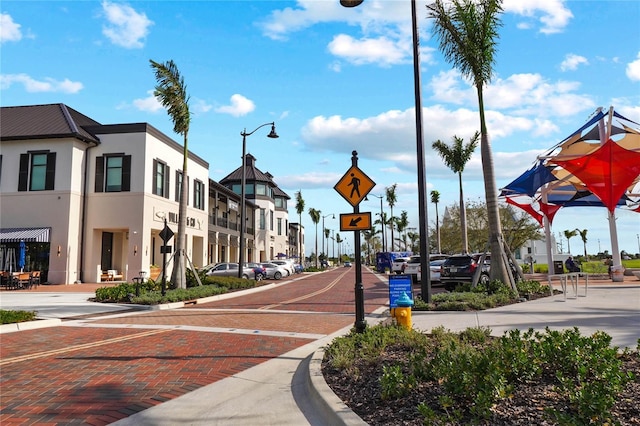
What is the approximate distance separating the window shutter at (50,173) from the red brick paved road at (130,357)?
1949 centimetres

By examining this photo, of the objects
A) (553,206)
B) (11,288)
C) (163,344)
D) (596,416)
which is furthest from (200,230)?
(596,416)

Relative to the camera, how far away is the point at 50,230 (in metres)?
28.8

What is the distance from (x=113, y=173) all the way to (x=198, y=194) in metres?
10.2

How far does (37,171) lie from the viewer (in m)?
29.6

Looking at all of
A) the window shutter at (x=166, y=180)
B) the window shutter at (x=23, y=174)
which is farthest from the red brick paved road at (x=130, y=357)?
the window shutter at (x=23, y=174)

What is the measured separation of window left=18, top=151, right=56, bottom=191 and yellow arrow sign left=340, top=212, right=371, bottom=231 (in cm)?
2675

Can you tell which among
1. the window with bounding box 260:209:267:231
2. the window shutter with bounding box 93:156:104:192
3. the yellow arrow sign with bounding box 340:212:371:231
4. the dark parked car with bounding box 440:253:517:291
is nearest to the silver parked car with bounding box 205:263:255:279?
the window shutter with bounding box 93:156:104:192

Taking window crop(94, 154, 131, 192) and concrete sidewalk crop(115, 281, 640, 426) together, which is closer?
concrete sidewalk crop(115, 281, 640, 426)

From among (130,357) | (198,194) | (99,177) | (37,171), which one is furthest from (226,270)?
(130,357)

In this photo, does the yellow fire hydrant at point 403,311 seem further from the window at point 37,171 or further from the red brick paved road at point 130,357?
the window at point 37,171

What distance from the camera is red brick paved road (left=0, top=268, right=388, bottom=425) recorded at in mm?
5605

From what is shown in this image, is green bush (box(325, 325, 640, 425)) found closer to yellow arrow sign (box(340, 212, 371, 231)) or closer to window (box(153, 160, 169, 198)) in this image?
yellow arrow sign (box(340, 212, 371, 231))

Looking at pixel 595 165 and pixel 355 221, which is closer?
pixel 355 221

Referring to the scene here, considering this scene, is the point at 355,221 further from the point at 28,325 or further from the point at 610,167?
the point at 610,167
